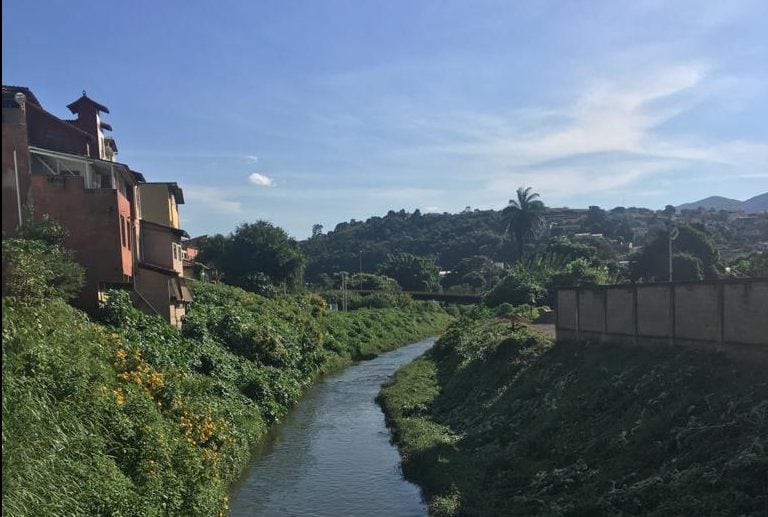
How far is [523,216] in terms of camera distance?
9212 centimetres

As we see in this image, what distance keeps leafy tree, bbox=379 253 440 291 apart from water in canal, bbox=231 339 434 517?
79.9 metres

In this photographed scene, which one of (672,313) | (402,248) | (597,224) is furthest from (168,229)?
(597,224)

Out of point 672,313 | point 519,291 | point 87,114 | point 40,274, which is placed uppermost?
point 87,114

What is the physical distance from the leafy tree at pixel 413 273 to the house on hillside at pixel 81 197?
84.4m

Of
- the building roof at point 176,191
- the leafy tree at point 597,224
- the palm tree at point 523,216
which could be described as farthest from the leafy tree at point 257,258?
the leafy tree at point 597,224

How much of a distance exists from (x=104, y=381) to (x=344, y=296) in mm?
67142

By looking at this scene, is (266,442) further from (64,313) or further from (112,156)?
(112,156)

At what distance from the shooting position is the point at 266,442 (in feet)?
80.0

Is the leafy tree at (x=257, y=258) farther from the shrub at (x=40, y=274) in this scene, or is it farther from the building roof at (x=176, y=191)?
the shrub at (x=40, y=274)

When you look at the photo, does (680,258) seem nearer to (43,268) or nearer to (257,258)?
(257,258)

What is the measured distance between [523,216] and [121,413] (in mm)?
83833

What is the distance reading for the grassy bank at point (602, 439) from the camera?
1184 cm

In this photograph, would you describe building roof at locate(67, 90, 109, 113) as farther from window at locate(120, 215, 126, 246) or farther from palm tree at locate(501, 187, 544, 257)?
palm tree at locate(501, 187, 544, 257)

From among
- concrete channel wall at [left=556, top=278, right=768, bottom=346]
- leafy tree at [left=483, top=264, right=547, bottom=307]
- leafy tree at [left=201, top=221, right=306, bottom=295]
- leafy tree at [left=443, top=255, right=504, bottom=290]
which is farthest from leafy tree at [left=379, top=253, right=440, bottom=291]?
concrete channel wall at [left=556, top=278, right=768, bottom=346]
